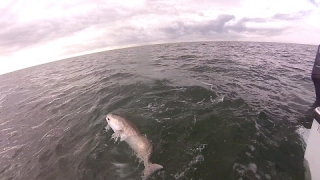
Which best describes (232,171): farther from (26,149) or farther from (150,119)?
(26,149)

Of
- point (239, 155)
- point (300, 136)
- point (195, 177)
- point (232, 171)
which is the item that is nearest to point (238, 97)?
point (300, 136)

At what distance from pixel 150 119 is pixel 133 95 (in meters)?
4.38

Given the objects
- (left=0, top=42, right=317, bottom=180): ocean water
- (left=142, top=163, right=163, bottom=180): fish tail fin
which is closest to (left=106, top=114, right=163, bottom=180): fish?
(left=142, top=163, right=163, bottom=180): fish tail fin

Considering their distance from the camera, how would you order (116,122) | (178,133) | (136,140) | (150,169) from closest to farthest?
1. (150,169)
2. (136,140)
3. (178,133)
4. (116,122)

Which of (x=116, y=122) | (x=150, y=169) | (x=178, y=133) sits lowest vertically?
(x=150, y=169)

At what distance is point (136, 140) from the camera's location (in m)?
7.99

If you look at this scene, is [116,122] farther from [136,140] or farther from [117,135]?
[136,140]

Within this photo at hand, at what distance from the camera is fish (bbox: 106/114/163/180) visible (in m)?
6.97

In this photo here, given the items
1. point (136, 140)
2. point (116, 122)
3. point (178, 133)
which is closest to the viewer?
point (136, 140)

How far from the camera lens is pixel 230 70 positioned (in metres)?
20.1

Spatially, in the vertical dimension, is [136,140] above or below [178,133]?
above

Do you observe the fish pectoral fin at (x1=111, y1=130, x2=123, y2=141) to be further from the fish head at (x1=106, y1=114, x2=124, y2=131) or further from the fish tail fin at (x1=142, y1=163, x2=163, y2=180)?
the fish tail fin at (x1=142, y1=163, x2=163, y2=180)

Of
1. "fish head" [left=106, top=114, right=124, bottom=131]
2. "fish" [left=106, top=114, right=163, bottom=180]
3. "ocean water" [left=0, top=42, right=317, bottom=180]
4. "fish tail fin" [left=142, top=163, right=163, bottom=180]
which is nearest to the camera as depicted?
"fish tail fin" [left=142, top=163, right=163, bottom=180]

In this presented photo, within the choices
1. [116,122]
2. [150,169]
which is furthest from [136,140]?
[116,122]
